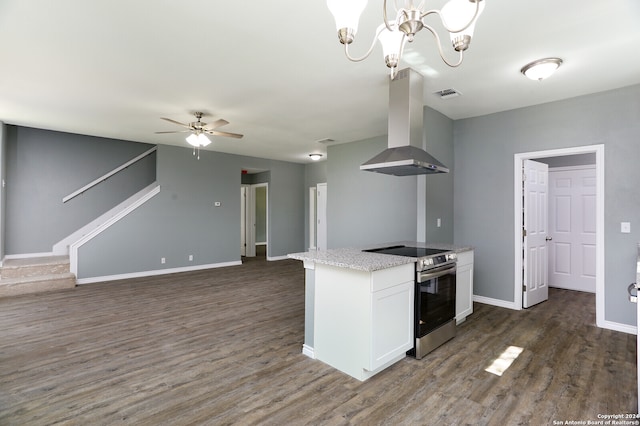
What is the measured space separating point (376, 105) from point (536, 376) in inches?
135

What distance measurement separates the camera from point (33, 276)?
5.39 meters

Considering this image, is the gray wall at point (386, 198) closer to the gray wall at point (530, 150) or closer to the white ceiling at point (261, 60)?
the gray wall at point (530, 150)

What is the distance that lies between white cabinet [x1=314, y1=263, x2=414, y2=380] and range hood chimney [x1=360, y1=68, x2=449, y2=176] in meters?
1.06

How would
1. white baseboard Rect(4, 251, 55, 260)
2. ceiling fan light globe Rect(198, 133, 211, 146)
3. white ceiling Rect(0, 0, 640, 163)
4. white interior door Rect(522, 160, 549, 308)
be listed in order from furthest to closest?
1. white baseboard Rect(4, 251, 55, 260)
2. ceiling fan light globe Rect(198, 133, 211, 146)
3. white interior door Rect(522, 160, 549, 308)
4. white ceiling Rect(0, 0, 640, 163)

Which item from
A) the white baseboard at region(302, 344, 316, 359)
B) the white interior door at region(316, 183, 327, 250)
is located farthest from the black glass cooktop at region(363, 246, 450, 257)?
the white interior door at region(316, 183, 327, 250)

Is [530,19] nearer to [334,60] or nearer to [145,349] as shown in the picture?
[334,60]

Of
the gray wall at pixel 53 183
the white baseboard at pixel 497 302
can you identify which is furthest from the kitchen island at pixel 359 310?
the gray wall at pixel 53 183

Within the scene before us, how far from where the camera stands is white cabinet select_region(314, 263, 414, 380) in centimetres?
252

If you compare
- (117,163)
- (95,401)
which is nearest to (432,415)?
(95,401)

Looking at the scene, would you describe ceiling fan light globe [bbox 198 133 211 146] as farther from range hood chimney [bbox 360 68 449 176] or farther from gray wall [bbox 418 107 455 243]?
gray wall [bbox 418 107 455 243]

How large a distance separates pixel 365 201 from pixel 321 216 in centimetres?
272

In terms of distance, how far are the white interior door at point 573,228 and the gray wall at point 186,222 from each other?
19.9ft

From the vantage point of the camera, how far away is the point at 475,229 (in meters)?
4.71

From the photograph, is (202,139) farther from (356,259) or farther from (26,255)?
(26,255)
